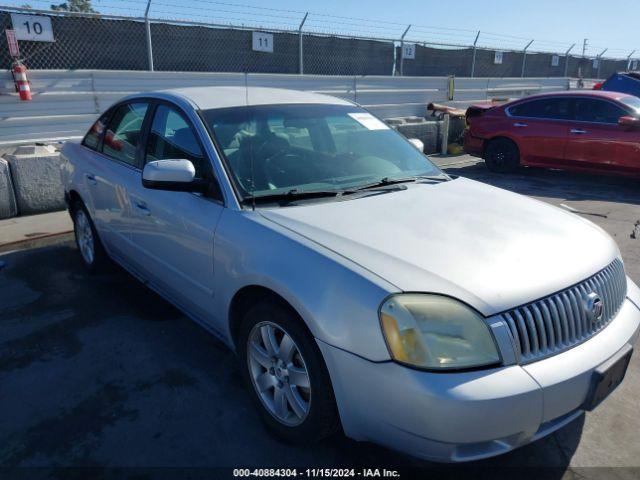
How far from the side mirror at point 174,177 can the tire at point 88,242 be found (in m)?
1.93

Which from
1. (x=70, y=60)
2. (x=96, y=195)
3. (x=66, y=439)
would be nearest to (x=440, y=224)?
(x=66, y=439)

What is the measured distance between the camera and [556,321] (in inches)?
80.2

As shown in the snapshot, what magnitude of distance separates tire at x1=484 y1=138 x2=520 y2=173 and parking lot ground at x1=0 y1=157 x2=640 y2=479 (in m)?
6.60

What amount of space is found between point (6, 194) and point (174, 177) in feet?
15.3

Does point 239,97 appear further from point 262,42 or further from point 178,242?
point 262,42

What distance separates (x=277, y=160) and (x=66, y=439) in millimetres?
1827

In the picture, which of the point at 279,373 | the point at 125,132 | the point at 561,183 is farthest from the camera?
the point at 561,183

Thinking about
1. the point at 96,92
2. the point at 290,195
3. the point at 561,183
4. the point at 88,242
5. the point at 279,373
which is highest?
the point at 96,92

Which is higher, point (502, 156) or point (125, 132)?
point (125, 132)

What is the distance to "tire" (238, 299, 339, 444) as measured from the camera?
214 cm

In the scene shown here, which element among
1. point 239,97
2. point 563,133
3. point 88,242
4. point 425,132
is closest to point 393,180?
point 239,97

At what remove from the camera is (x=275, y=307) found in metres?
2.28

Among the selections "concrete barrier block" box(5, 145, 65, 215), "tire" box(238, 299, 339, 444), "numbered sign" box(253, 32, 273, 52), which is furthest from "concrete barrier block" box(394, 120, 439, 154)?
"tire" box(238, 299, 339, 444)

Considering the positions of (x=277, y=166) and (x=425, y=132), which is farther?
(x=425, y=132)
